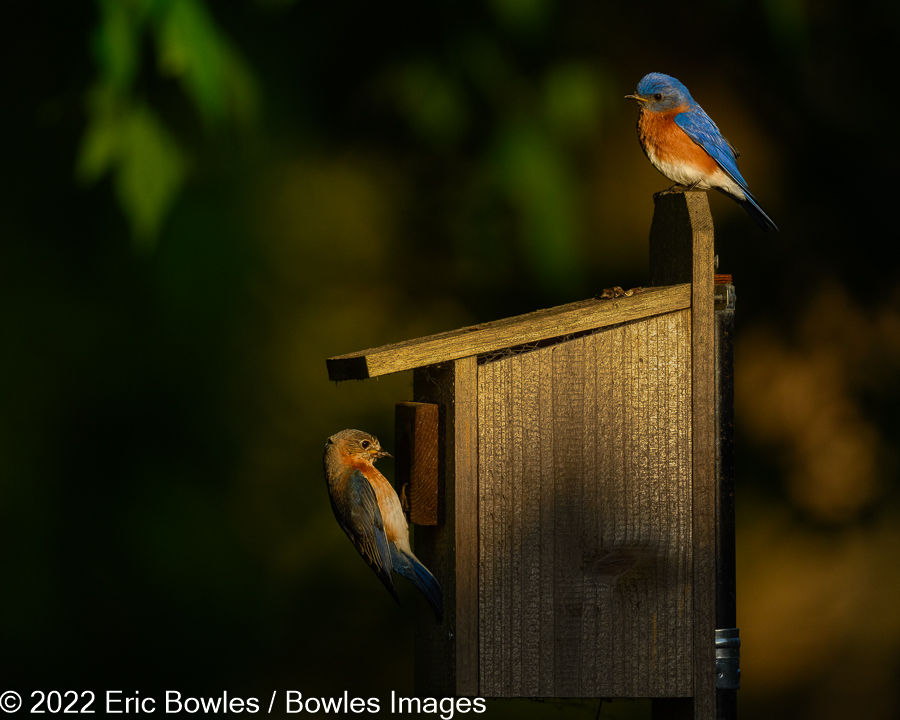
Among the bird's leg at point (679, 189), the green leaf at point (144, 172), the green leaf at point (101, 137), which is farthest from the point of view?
the green leaf at point (101, 137)

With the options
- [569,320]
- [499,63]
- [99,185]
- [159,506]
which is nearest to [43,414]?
[159,506]

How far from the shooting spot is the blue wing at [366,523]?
6.98 ft

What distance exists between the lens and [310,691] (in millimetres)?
4016

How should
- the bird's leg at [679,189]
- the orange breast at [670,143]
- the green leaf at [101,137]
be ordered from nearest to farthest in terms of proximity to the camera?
the bird's leg at [679,189] → the orange breast at [670,143] → the green leaf at [101,137]

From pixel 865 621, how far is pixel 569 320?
2559mm

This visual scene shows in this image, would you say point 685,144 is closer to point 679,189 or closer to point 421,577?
point 679,189

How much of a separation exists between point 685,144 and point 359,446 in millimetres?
912

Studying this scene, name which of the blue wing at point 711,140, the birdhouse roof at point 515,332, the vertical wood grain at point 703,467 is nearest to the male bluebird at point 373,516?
the birdhouse roof at point 515,332

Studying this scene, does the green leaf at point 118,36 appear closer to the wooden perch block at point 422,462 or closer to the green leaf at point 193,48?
the green leaf at point 193,48

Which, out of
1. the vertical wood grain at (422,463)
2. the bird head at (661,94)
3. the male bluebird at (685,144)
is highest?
the bird head at (661,94)

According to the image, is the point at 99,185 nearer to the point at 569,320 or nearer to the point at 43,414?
the point at 43,414

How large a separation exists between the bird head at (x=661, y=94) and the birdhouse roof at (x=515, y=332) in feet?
1.71

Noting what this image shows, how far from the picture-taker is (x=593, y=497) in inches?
75.7

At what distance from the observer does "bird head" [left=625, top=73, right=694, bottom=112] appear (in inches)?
89.4
